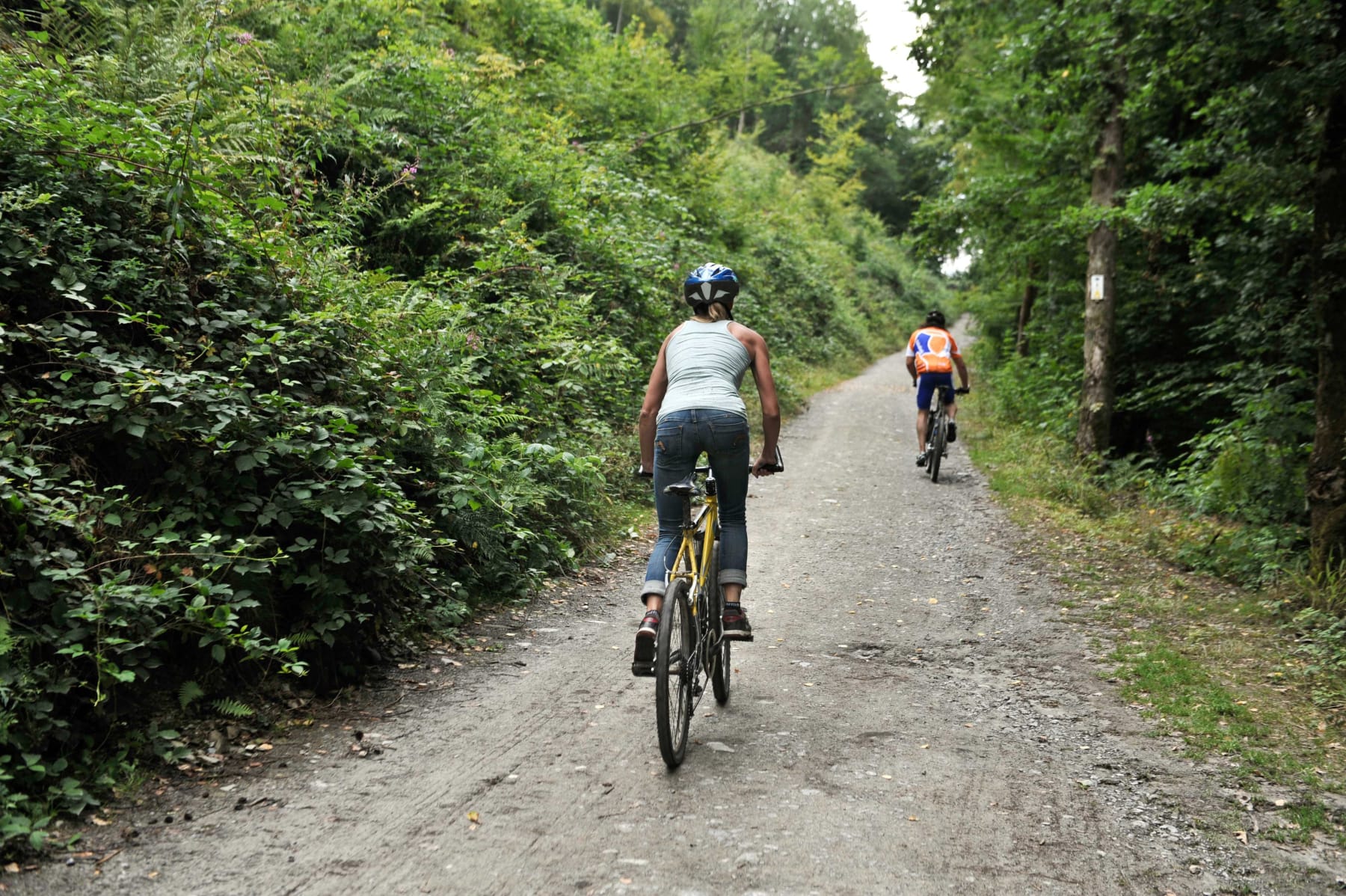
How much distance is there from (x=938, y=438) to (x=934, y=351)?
119 cm

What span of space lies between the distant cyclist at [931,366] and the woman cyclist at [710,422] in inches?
306

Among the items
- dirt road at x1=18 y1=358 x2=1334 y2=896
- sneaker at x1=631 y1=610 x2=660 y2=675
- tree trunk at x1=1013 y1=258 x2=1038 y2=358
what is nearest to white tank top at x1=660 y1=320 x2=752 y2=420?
sneaker at x1=631 y1=610 x2=660 y2=675

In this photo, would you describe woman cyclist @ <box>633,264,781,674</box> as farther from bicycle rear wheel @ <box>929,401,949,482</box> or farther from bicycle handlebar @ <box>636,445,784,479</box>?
bicycle rear wheel @ <box>929,401,949,482</box>

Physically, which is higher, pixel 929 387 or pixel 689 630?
pixel 929 387

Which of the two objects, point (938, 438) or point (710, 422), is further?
point (938, 438)

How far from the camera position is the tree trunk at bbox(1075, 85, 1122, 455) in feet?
38.1

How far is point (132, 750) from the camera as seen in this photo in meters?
3.64

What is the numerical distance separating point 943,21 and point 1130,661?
10.4m

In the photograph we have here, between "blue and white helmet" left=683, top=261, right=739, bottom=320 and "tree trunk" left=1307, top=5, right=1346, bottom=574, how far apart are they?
16.1 feet

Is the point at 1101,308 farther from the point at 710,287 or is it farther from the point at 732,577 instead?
the point at 732,577

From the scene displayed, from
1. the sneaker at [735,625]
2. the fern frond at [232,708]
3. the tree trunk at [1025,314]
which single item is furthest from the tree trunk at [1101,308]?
the fern frond at [232,708]

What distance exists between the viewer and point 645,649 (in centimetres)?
382

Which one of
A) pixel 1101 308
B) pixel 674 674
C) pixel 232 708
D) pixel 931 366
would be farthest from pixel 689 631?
pixel 1101 308

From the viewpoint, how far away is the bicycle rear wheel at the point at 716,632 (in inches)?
176
